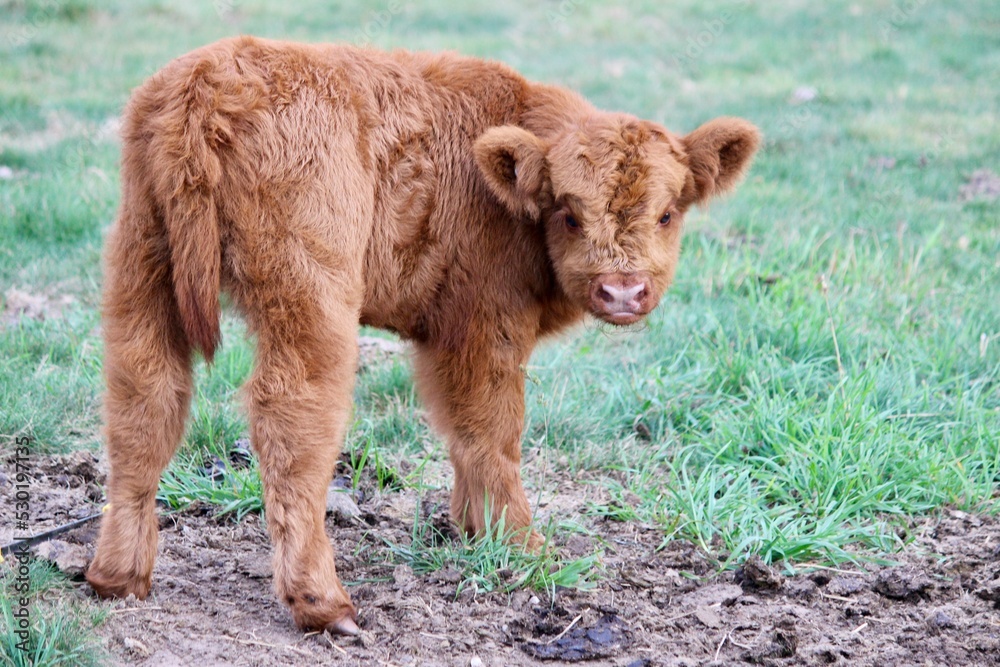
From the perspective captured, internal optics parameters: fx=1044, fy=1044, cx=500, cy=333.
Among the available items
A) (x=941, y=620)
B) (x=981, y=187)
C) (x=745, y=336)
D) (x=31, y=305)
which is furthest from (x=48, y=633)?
(x=981, y=187)

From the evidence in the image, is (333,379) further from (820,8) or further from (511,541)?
(820,8)

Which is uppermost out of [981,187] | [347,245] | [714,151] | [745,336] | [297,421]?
[714,151]

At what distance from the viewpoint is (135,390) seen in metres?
3.38

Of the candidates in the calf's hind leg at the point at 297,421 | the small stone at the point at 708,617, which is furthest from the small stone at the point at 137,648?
the small stone at the point at 708,617

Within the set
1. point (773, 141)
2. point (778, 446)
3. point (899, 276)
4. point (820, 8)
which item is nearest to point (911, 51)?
point (820, 8)

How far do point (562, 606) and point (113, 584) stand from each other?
1553 mm

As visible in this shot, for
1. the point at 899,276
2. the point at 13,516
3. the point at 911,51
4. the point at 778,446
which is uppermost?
the point at 911,51

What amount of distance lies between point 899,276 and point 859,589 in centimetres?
325

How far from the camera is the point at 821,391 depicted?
551cm

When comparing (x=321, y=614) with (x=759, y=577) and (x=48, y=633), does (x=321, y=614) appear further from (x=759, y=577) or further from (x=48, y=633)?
(x=759, y=577)

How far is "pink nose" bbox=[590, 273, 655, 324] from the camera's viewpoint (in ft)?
12.2

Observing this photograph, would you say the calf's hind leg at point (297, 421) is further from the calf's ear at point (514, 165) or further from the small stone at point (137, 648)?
the calf's ear at point (514, 165)

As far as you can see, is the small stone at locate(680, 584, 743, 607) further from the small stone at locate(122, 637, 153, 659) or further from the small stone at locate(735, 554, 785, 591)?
the small stone at locate(122, 637, 153, 659)

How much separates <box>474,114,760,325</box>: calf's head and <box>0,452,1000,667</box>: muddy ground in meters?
1.08
